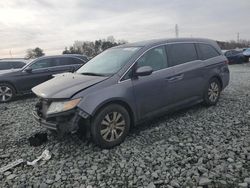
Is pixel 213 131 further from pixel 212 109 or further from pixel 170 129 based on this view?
pixel 212 109

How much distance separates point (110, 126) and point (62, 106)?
0.87m

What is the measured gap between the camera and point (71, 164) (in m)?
3.81

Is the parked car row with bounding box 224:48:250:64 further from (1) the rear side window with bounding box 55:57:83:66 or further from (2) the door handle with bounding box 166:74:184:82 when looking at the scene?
(2) the door handle with bounding box 166:74:184:82

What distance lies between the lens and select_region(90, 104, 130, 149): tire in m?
4.01

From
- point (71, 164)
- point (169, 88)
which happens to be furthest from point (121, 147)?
point (169, 88)

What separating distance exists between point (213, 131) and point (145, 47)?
207 cm

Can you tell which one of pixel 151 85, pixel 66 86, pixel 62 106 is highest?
pixel 66 86

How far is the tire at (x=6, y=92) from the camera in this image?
9.13 metres

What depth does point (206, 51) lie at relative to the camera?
6.23 metres

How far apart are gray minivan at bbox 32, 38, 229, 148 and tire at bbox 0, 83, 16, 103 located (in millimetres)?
5059

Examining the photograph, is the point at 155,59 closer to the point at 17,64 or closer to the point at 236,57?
the point at 17,64

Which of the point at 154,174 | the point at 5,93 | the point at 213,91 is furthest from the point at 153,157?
the point at 5,93

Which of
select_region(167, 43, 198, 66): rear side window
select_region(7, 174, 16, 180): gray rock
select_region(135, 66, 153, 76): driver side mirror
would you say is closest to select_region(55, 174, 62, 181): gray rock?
select_region(7, 174, 16, 180): gray rock

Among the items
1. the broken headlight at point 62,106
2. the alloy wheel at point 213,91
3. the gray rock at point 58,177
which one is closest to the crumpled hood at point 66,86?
the broken headlight at point 62,106
